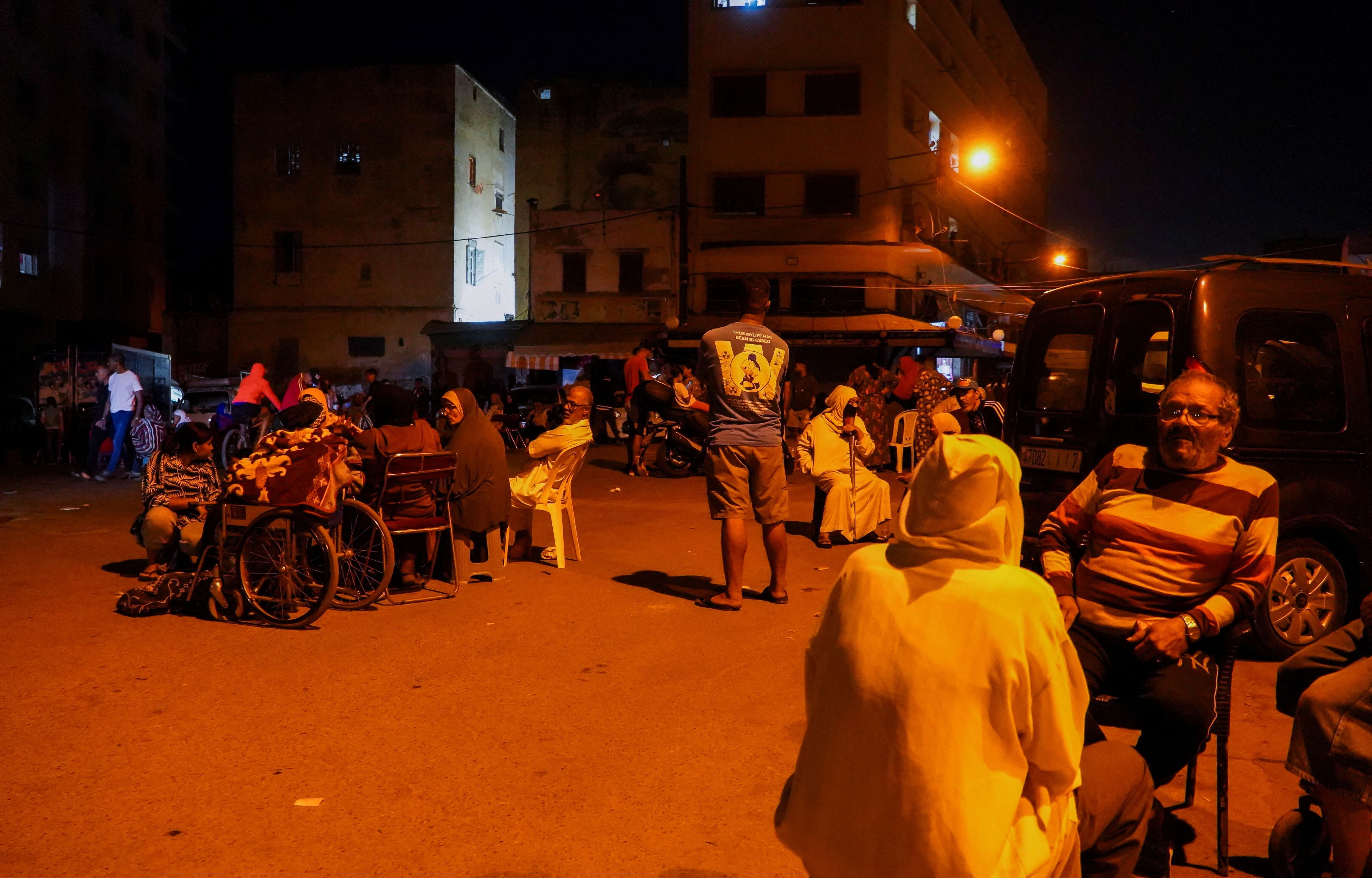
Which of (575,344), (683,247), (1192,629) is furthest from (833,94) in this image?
(1192,629)

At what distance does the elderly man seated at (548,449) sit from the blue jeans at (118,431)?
10.7 metres

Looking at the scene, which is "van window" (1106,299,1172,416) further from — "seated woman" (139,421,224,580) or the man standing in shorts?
"seated woman" (139,421,224,580)

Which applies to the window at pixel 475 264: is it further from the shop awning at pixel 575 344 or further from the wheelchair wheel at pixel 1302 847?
the wheelchair wheel at pixel 1302 847

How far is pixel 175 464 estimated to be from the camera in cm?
764

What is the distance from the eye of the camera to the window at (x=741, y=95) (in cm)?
3431

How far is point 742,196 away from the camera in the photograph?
1361 inches

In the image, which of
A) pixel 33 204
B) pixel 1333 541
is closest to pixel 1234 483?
pixel 1333 541

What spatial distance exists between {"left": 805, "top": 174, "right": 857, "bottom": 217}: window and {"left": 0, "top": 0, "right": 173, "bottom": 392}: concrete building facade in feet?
69.6

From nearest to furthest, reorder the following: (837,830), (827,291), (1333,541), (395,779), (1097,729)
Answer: (837,830), (1097,729), (395,779), (1333,541), (827,291)

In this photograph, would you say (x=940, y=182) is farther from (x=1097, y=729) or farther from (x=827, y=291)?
(x=1097, y=729)

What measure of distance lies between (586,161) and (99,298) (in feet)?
63.5

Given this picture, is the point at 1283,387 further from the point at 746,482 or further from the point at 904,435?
the point at 904,435

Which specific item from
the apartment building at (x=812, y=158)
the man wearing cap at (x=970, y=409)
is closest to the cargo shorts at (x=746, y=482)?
the man wearing cap at (x=970, y=409)

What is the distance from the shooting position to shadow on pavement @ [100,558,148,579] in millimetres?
8477
